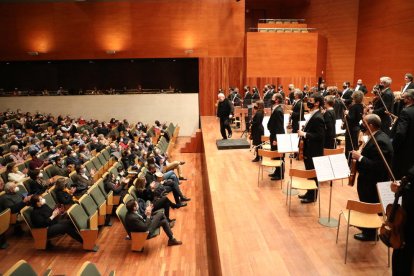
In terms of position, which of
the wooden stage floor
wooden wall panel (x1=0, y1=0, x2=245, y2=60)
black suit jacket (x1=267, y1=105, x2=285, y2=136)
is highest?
wooden wall panel (x1=0, y1=0, x2=245, y2=60)

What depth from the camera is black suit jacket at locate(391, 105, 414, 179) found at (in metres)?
3.85

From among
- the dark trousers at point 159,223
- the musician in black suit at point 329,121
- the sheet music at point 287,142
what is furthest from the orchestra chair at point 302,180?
the dark trousers at point 159,223

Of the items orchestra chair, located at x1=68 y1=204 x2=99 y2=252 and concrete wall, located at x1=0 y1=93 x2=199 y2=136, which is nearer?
orchestra chair, located at x1=68 y1=204 x2=99 y2=252

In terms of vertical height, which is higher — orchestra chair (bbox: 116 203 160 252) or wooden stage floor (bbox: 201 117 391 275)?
wooden stage floor (bbox: 201 117 391 275)

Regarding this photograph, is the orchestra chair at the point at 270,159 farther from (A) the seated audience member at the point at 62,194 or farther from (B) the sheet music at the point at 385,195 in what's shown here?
(A) the seated audience member at the point at 62,194

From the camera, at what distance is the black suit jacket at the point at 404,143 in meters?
3.85

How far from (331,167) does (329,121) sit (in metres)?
1.62

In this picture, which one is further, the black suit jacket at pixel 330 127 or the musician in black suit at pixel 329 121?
the black suit jacket at pixel 330 127

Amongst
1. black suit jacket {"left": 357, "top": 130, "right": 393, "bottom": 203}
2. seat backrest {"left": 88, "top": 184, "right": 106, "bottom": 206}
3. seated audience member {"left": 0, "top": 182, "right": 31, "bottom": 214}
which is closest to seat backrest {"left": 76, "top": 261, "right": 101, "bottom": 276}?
seat backrest {"left": 88, "top": 184, "right": 106, "bottom": 206}

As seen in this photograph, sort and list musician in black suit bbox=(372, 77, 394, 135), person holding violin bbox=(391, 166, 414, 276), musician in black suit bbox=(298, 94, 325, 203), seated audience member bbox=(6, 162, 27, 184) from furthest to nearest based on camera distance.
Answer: seated audience member bbox=(6, 162, 27, 184), musician in black suit bbox=(372, 77, 394, 135), musician in black suit bbox=(298, 94, 325, 203), person holding violin bbox=(391, 166, 414, 276)

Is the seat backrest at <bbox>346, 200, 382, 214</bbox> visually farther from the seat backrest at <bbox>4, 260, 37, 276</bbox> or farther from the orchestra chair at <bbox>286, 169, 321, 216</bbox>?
the seat backrest at <bbox>4, 260, 37, 276</bbox>

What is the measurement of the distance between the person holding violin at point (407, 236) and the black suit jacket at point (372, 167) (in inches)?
47.5

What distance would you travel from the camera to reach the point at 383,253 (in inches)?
139

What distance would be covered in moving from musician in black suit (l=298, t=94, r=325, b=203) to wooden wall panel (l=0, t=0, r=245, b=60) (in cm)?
1014
